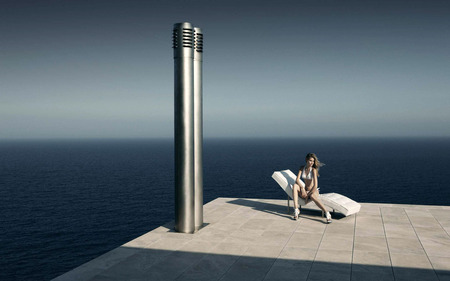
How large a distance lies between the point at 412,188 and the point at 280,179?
202ft

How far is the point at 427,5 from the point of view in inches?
1271

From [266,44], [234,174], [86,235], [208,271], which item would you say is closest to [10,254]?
[86,235]

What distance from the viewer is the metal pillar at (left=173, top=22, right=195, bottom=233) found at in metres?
8.12

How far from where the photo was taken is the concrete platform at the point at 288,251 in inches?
230

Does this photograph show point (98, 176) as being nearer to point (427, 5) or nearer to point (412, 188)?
point (412, 188)

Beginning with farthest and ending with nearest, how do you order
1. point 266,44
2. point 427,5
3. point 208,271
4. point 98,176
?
point 98,176 → point 266,44 → point 427,5 → point 208,271

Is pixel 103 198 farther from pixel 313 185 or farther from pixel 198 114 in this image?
pixel 198 114

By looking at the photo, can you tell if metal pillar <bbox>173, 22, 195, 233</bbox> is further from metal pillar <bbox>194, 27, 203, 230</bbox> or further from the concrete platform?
the concrete platform

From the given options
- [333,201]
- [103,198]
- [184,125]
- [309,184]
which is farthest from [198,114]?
[103,198]

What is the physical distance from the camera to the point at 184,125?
26.9 feet

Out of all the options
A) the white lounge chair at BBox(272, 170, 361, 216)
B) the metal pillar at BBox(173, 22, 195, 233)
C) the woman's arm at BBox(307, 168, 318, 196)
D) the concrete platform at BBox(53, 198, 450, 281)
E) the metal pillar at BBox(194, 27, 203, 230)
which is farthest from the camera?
the woman's arm at BBox(307, 168, 318, 196)

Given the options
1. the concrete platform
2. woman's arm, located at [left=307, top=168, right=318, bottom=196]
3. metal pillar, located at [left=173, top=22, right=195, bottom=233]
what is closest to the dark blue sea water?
metal pillar, located at [left=173, top=22, right=195, bottom=233]

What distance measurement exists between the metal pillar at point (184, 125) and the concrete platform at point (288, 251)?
0.57 meters

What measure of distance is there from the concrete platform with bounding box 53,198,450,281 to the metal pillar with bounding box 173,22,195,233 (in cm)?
57
